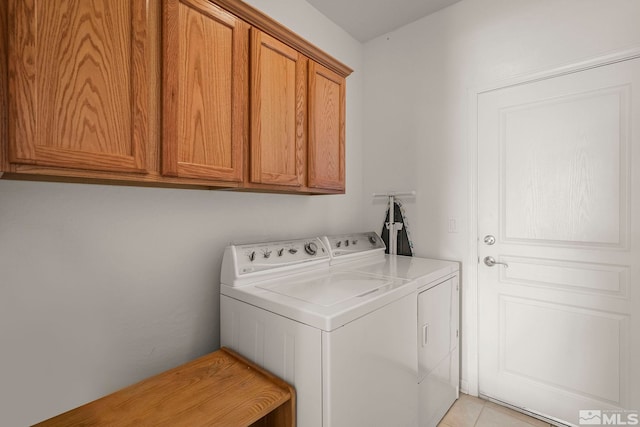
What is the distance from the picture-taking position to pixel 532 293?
191cm

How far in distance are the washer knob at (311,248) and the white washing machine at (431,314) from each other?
117 mm

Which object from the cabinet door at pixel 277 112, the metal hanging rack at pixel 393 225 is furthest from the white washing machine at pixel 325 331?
the metal hanging rack at pixel 393 225

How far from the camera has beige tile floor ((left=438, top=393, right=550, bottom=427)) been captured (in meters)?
1.83

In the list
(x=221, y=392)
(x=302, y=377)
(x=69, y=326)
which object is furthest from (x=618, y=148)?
(x=69, y=326)

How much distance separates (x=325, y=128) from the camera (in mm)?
1777

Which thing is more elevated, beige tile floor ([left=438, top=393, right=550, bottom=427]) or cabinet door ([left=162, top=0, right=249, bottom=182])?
cabinet door ([left=162, top=0, right=249, bottom=182])

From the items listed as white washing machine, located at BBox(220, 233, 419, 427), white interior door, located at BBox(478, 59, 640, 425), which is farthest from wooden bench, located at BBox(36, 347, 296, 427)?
white interior door, located at BBox(478, 59, 640, 425)

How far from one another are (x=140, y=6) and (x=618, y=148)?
235 cm

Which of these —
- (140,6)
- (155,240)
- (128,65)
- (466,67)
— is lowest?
(155,240)

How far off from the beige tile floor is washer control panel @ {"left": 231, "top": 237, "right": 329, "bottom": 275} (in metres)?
1.30

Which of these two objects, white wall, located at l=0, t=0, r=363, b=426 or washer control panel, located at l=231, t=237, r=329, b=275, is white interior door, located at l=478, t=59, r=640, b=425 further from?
white wall, located at l=0, t=0, r=363, b=426

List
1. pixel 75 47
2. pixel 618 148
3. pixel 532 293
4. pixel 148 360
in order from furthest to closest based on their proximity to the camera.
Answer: pixel 532 293 < pixel 618 148 < pixel 148 360 < pixel 75 47

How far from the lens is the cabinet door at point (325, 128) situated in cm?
168

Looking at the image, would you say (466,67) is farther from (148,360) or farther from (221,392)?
(148,360)
